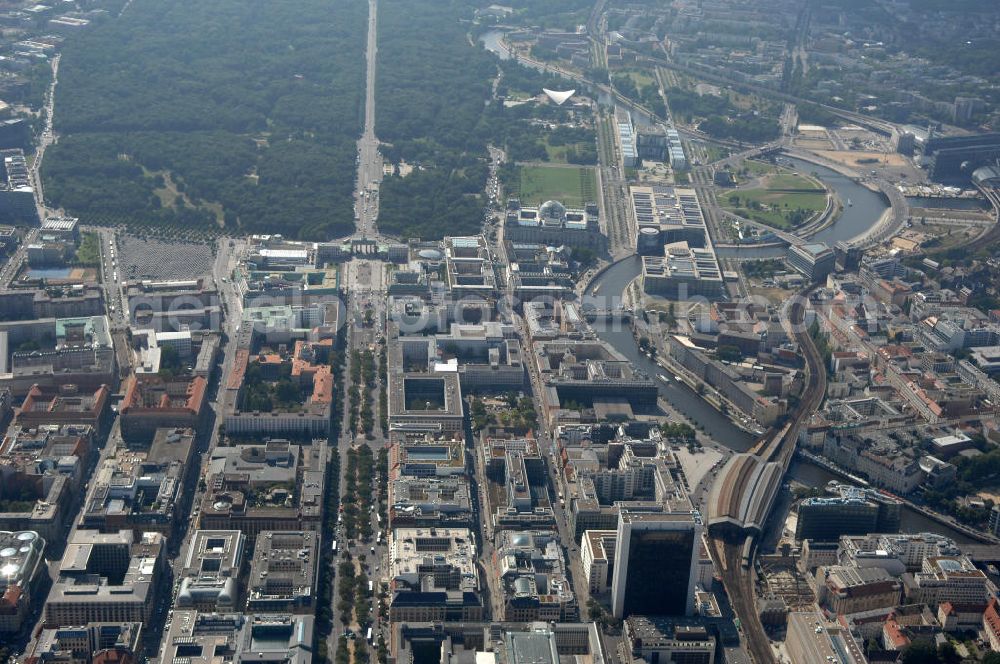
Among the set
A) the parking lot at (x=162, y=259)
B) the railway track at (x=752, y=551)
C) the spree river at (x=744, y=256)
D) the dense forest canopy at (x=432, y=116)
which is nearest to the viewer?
the railway track at (x=752, y=551)

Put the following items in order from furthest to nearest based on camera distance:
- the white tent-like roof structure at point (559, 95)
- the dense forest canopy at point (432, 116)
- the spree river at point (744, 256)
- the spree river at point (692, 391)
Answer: the white tent-like roof structure at point (559, 95) → the dense forest canopy at point (432, 116) → the spree river at point (744, 256) → the spree river at point (692, 391)

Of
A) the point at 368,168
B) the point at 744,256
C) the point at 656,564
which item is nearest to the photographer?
the point at 656,564

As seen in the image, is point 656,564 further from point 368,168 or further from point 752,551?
point 368,168

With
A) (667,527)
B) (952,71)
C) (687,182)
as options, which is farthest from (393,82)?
(667,527)

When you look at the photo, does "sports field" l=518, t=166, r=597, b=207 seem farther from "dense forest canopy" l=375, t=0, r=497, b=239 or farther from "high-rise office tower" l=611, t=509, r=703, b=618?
"high-rise office tower" l=611, t=509, r=703, b=618

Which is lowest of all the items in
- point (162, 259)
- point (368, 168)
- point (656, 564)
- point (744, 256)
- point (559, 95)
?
point (559, 95)

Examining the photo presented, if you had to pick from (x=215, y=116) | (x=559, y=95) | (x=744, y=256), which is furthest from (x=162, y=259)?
(x=559, y=95)

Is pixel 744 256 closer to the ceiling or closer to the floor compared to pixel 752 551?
closer to the floor

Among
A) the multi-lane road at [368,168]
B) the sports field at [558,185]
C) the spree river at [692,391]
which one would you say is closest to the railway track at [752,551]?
the spree river at [692,391]

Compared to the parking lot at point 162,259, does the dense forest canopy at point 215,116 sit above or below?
below

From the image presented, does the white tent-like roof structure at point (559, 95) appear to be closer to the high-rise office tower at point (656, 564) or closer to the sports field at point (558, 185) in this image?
the sports field at point (558, 185)
